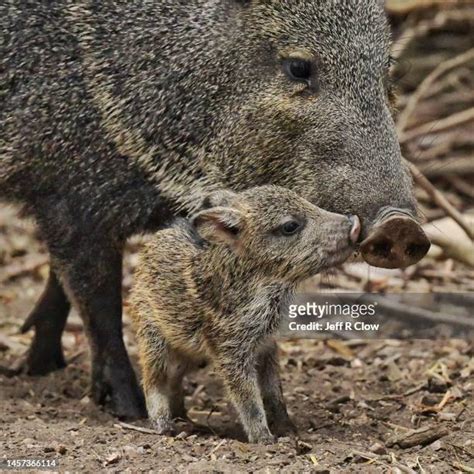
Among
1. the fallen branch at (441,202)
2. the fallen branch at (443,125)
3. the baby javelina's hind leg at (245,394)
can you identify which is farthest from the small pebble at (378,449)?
the fallen branch at (443,125)

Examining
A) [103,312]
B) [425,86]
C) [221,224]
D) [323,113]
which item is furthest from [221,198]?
[425,86]

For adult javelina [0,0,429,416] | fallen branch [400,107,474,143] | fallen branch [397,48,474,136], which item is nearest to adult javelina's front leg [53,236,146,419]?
adult javelina [0,0,429,416]

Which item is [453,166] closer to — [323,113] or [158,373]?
[323,113]

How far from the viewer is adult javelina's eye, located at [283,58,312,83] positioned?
18.7 feet

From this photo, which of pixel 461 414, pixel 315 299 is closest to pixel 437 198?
pixel 315 299

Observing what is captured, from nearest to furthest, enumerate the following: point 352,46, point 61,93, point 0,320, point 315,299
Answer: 1. point 352,46
2. point 61,93
3. point 315,299
4. point 0,320

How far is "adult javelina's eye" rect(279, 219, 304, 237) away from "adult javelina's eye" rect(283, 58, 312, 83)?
74cm

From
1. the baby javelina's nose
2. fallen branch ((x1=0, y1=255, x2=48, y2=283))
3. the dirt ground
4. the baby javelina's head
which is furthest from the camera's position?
fallen branch ((x1=0, y1=255, x2=48, y2=283))

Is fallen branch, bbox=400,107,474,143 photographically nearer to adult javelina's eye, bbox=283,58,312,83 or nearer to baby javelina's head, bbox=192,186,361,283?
adult javelina's eye, bbox=283,58,312,83

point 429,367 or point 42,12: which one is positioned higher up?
point 42,12

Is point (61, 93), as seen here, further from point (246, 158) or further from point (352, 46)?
point (352, 46)

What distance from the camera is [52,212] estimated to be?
20.2 ft

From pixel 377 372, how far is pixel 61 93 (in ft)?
8.15

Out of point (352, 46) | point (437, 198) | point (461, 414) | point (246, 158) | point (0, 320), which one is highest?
point (352, 46)
